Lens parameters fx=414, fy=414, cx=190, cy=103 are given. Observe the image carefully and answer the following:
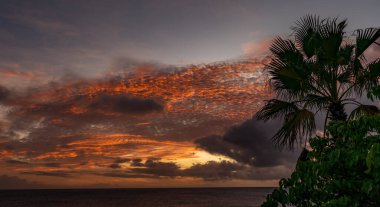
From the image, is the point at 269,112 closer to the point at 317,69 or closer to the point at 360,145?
the point at 317,69

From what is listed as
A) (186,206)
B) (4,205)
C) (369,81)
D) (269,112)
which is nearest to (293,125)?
(269,112)

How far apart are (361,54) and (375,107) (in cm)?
188

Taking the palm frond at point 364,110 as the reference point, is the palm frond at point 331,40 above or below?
above

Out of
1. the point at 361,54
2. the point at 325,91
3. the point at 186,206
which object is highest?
the point at 361,54

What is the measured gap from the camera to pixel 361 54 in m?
14.3

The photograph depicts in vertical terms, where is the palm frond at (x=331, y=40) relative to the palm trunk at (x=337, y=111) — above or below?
above

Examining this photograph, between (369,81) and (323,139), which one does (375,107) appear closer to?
(369,81)

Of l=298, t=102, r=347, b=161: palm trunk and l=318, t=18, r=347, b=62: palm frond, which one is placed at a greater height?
l=318, t=18, r=347, b=62: palm frond

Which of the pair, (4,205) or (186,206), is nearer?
(186,206)

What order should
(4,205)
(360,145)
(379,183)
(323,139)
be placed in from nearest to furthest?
(379,183) → (360,145) → (323,139) → (4,205)

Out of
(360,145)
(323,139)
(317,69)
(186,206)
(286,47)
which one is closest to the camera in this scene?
(360,145)

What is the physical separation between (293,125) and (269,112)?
1.03 metres

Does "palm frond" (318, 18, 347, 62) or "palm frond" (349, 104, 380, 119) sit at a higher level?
"palm frond" (318, 18, 347, 62)

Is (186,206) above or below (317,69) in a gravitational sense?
below
